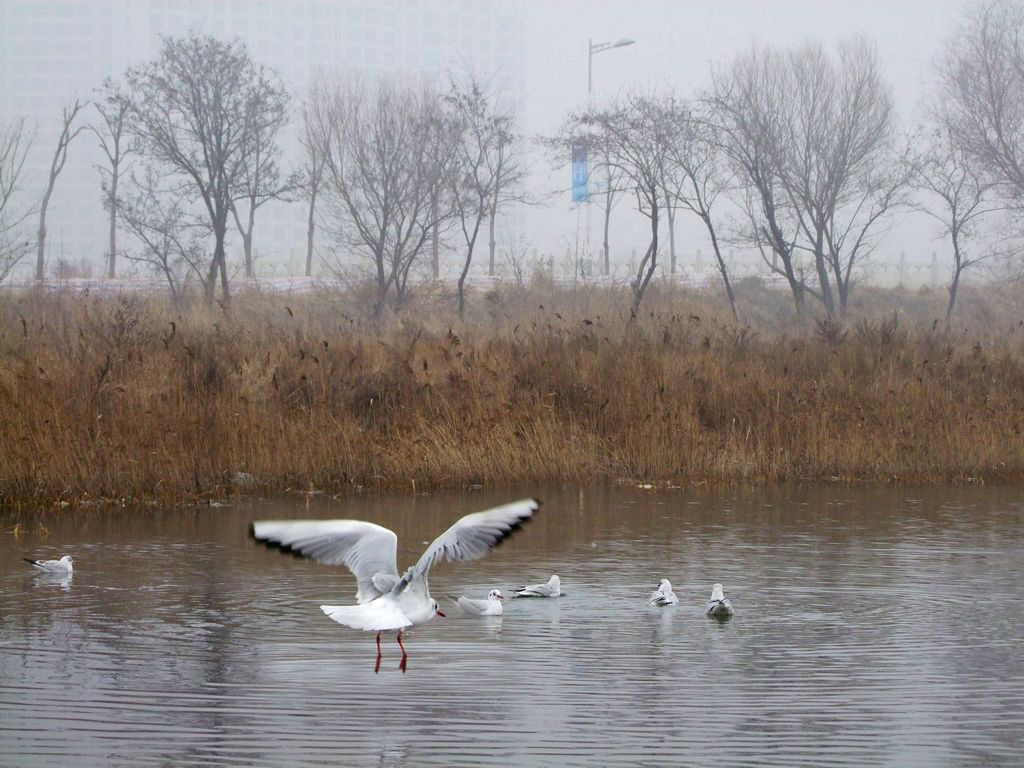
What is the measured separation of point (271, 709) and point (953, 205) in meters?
43.7

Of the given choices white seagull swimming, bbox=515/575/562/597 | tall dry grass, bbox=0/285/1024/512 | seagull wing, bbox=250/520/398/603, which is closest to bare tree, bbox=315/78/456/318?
tall dry grass, bbox=0/285/1024/512

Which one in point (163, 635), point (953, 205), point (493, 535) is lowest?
point (163, 635)

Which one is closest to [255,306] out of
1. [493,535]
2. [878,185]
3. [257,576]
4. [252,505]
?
[878,185]

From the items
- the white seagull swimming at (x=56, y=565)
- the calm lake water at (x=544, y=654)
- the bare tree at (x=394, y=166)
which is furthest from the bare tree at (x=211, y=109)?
the white seagull swimming at (x=56, y=565)

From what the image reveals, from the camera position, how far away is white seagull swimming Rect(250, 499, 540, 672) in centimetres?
767

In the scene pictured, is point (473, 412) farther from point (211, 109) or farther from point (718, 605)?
point (211, 109)

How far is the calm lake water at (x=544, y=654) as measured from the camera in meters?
6.03

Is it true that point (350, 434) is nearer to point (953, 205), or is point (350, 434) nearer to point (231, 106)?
point (231, 106)

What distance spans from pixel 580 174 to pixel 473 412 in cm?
3160

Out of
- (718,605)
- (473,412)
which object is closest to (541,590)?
(718,605)

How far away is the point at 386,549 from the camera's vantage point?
320 inches

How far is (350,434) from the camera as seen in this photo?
51.5 ft

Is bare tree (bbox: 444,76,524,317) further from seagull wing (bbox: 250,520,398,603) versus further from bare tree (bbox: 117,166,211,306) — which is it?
seagull wing (bbox: 250,520,398,603)

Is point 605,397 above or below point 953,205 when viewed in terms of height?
below
